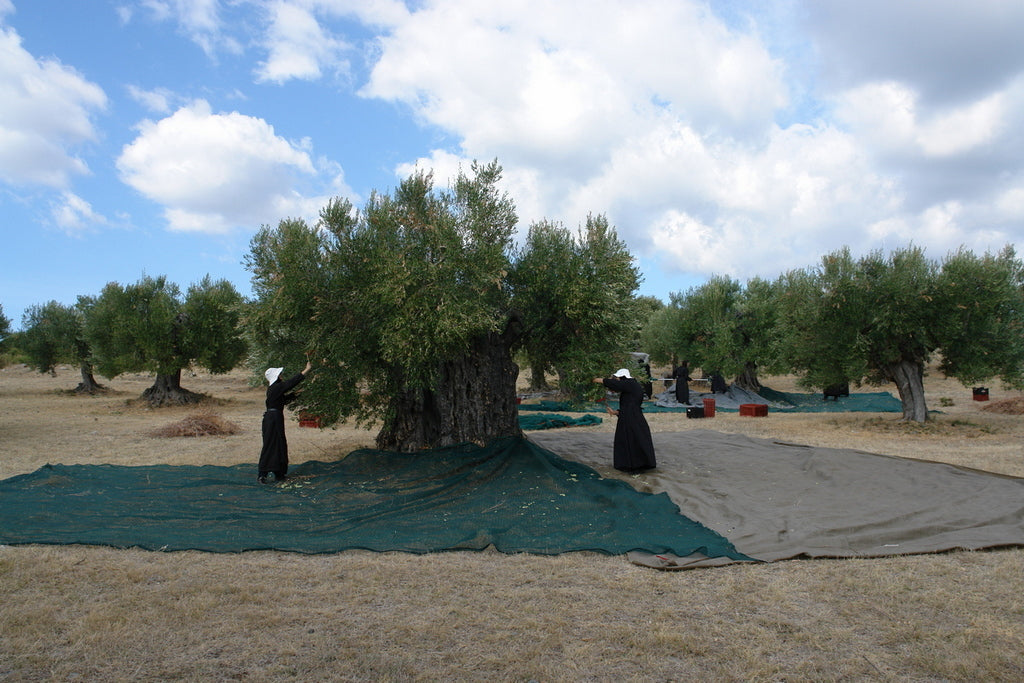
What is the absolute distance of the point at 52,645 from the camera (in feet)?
14.7

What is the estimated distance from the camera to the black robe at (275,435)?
10367 millimetres

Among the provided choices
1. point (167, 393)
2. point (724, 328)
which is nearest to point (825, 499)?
point (724, 328)

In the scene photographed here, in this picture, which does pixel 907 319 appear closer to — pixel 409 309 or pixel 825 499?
pixel 825 499

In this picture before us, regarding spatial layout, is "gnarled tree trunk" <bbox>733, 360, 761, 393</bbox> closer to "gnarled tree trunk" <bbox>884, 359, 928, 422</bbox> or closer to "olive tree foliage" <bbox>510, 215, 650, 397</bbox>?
"gnarled tree trunk" <bbox>884, 359, 928, 422</bbox>

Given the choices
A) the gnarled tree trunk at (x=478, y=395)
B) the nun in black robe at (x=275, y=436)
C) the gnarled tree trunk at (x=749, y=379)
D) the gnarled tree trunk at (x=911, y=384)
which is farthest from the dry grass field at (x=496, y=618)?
the gnarled tree trunk at (x=749, y=379)

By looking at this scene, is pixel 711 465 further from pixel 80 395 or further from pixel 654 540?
pixel 80 395

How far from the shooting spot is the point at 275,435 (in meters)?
10.4

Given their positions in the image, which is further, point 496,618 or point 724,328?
point 724,328

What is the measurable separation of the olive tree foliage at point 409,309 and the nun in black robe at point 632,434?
1.04 meters

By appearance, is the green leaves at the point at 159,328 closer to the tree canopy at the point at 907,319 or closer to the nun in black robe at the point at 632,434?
the nun in black robe at the point at 632,434

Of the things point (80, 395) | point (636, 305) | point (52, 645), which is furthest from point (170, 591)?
point (80, 395)

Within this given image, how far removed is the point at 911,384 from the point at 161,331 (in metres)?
26.0

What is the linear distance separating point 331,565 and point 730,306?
90.2ft

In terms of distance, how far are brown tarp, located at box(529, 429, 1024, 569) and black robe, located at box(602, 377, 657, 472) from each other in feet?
0.88
